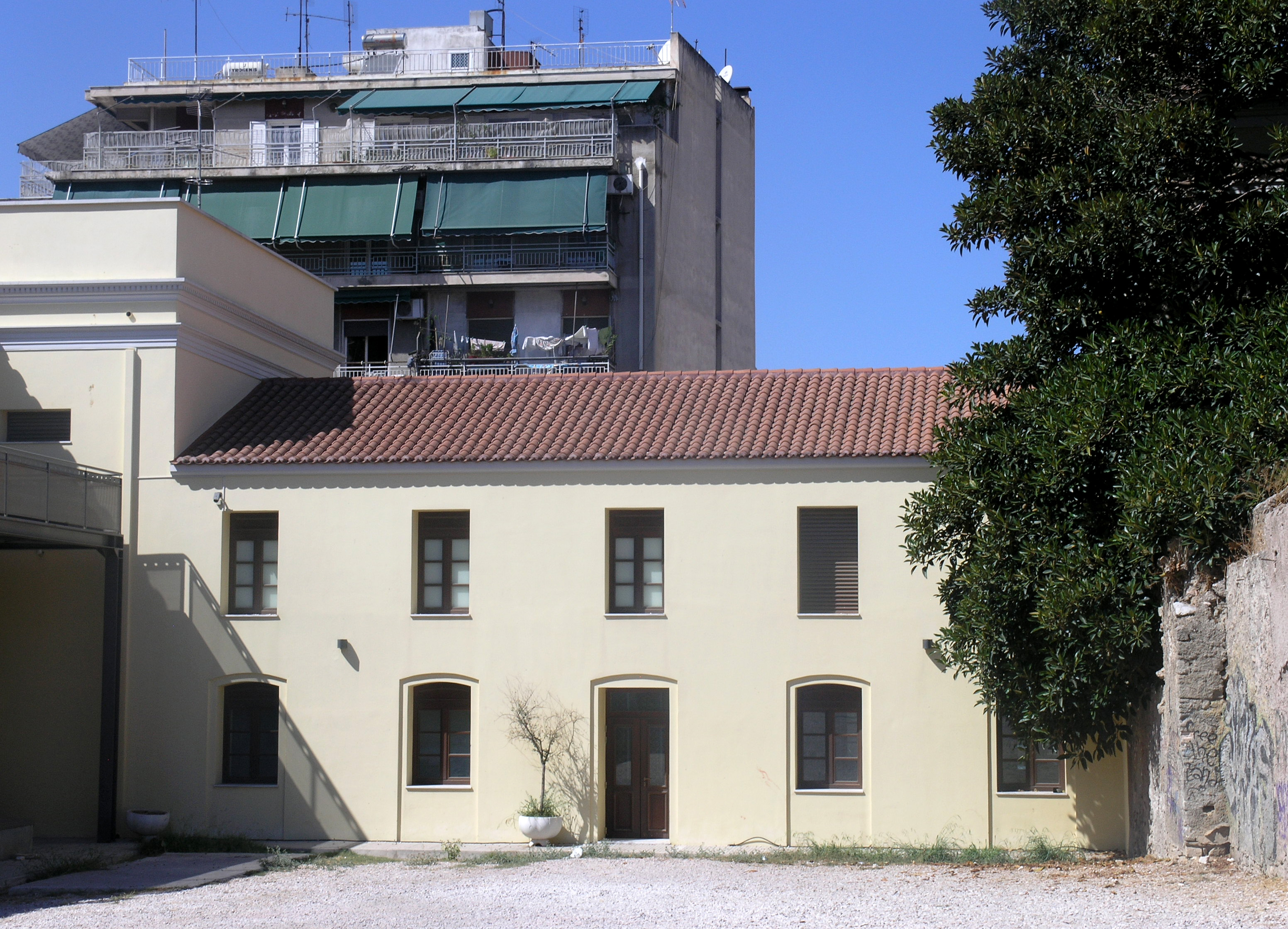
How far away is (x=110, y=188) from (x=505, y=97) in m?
11.8

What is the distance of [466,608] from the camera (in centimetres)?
2280

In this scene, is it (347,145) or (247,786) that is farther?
(347,145)

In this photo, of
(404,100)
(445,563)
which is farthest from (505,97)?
(445,563)

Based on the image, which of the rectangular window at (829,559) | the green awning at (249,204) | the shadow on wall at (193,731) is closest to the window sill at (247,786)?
the shadow on wall at (193,731)

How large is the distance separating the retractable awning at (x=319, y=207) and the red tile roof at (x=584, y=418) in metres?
13.3

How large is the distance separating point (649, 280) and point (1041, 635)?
2193 centimetres

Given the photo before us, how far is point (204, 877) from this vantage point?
19.0 metres

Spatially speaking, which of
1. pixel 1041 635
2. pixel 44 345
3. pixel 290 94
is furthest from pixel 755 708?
pixel 290 94

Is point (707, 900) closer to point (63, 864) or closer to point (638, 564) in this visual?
point (638, 564)

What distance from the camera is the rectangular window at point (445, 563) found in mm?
22891

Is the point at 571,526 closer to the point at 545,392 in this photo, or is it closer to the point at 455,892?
the point at 545,392

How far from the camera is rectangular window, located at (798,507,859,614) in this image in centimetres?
2184

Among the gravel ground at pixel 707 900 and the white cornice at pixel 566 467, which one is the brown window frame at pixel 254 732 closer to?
the white cornice at pixel 566 467

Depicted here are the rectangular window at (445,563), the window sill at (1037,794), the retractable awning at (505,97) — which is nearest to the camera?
the window sill at (1037,794)
